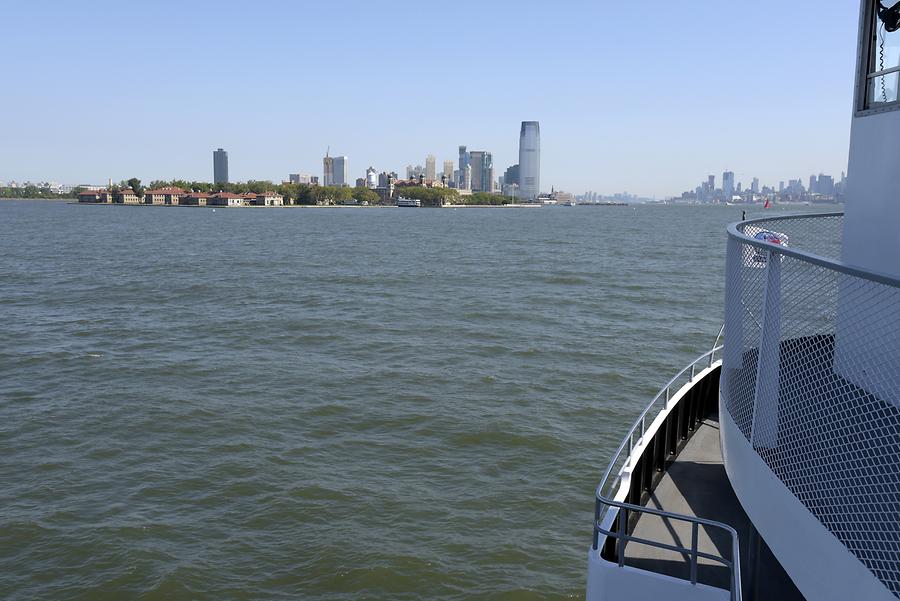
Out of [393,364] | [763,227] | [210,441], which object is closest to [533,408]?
[393,364]

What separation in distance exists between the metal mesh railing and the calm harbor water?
20.0ft

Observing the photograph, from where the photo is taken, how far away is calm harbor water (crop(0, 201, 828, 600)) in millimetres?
12125

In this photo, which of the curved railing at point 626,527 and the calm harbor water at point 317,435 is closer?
Answer: the curved railing at point 626,527

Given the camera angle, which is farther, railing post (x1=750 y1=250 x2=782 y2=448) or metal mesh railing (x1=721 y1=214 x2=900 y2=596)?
railing post (x1=750 y1=250 x2=782 y2=448)

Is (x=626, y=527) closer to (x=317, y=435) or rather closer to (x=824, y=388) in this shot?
(x=824, y=388)

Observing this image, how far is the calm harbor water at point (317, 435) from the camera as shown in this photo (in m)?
12.1

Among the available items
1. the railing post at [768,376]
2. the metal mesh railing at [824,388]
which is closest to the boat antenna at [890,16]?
the metal mesh railing at [824,388]

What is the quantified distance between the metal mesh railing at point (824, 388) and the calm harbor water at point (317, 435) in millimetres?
6091

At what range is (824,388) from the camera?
6.41 m

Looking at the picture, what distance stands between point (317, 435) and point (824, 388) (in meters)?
13.0

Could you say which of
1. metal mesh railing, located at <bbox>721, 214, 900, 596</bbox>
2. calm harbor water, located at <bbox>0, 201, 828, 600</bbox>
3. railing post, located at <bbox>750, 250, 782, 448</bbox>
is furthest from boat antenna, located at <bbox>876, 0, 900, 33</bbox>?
calm harbor water, located at <bbox>0, 201, 828, 600</bbox>

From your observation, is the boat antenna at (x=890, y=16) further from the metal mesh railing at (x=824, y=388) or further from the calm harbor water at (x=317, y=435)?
the calm harbor water at (x=317, y=435)

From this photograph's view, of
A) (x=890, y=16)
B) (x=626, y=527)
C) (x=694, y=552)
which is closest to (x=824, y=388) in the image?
(x=694, y=552)

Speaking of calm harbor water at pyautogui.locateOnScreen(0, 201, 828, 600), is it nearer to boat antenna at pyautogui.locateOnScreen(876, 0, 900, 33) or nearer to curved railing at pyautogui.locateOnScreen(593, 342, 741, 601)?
curved railing at pyautogui.locateOnScreen(593, 342, 741, 601)
